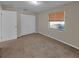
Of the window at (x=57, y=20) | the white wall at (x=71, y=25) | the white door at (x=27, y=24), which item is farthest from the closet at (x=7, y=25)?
the white wall at (x=71, y=25)

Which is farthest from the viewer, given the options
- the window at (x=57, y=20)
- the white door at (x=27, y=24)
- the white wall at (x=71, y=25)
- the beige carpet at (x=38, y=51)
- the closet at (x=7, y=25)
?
the white door at (x=27, y=24)

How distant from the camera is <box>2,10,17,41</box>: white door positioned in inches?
228

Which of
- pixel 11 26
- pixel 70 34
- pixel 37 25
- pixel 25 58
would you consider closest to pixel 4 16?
pixel 11 26

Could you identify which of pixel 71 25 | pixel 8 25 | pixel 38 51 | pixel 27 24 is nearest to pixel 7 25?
pixel 8 25

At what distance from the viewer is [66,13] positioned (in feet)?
17.0

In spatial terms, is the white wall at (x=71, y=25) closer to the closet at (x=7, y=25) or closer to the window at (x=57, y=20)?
the window at (x=57, y=20)

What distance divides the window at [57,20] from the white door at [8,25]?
9.18ft

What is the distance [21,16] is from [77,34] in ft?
16.0

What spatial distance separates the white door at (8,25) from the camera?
5785 millimetres

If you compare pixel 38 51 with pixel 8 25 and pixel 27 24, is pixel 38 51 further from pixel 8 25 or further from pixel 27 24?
pixel 27 24

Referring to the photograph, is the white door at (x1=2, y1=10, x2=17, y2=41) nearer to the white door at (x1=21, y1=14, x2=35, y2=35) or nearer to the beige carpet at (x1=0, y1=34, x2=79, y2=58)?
the beige carpet at (x1=0, y1=34, x2=79, y2=58)

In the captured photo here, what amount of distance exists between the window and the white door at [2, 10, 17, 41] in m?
2.80

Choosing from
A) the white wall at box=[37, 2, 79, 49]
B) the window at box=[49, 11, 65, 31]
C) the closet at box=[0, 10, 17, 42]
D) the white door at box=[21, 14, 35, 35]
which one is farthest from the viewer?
the white door at box=[21, 14, 35, 35]

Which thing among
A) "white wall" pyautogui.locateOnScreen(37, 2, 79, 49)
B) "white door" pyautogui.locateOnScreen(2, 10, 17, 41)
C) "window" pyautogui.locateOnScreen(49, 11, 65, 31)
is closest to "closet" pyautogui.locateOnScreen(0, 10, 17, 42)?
"white door" pyautogui.locateOnScreen(2, 10, 17, 41)
